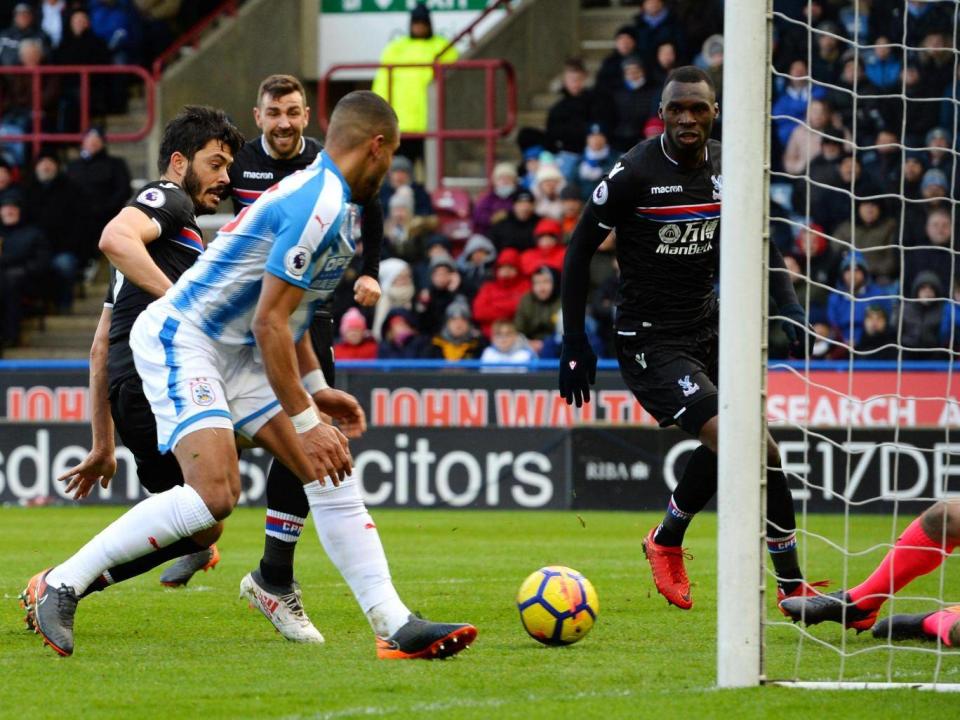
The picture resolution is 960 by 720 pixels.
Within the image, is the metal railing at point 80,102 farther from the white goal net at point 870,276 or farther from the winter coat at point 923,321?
the winter coat at point 923,321

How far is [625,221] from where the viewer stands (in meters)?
7.33

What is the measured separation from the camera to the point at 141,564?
246 inches

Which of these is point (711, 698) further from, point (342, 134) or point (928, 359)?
point (928, 359)

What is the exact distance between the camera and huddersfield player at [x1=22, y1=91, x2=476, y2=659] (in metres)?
5.41

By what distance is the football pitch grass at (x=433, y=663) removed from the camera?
4.84 metres

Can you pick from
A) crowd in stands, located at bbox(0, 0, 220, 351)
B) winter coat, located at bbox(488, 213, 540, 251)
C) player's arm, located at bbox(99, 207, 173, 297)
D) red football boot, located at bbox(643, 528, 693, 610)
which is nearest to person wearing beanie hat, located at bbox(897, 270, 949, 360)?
winter coat, located at bbox(488, 213, 540, 251)

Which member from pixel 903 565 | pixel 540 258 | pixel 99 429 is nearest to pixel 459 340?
pixel 540 258

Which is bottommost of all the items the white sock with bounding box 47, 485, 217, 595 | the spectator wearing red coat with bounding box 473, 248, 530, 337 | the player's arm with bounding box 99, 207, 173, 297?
the white sock with bounding box 47, 485, 217, 595

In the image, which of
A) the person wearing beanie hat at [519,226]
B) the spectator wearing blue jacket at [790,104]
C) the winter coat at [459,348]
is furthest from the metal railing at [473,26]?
Result: the winter coat at [459,348]

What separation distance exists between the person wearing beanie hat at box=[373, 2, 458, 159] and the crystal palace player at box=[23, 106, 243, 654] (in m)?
12.2

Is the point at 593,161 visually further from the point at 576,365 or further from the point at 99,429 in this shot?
the point at 99,429

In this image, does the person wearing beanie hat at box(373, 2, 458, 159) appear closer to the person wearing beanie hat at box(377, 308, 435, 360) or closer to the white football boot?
the person wearing beanie hat at box(377, 308, 435, 360)

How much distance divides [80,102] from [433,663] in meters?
15.4

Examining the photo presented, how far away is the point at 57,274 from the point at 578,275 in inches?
496
